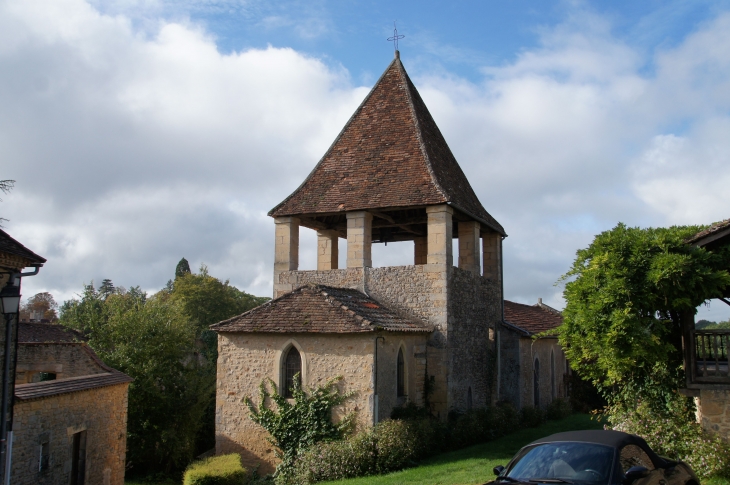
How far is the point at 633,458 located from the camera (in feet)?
24.9

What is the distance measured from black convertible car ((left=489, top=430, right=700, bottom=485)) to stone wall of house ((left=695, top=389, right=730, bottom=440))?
3.84 meters

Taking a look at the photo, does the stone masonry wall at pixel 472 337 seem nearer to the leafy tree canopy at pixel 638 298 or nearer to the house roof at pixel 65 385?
the leafy tree canopy at pixel 638 298

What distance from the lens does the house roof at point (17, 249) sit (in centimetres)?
1202

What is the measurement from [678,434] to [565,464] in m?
5.70

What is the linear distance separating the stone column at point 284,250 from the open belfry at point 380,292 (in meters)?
0.04

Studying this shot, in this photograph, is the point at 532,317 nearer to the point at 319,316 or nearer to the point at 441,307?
the point at 441,307

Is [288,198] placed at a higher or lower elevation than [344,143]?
lower

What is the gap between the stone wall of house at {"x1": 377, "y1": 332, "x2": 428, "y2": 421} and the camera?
618 inches

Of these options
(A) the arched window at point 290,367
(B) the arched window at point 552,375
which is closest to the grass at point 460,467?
(A) the arched window at point 290,367

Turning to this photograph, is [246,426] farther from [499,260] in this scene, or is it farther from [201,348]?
[201,348]

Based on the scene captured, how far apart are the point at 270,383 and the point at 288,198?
6.09m

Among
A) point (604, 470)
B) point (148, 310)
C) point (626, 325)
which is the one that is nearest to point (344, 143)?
point (148, 310)

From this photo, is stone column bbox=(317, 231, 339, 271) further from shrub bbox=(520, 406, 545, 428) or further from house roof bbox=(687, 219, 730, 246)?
house roof bbox=(687, 219, 730, 246)

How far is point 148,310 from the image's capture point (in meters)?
21.7
